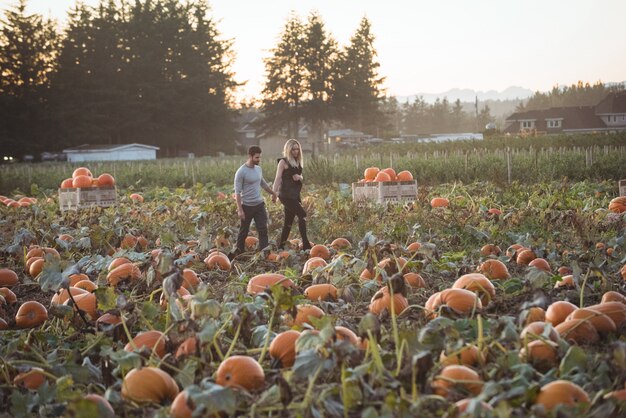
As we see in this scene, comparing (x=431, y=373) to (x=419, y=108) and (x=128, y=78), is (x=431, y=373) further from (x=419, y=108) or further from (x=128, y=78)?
(x=419, y=108)

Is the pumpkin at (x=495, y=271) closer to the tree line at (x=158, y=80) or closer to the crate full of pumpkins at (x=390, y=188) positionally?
the crate full of pumpkins at (x=390, y=188)

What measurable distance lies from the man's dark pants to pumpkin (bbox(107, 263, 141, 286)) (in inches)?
95.5

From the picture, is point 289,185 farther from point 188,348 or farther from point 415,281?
point 188,348

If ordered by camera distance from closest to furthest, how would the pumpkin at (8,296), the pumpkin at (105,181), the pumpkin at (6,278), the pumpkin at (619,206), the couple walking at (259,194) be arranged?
the pumpkin at (8,296), the pumpkin at (6,278), the couple walking at (259,194), the pumpkin at (619,206), the pumpkin at (105,181)

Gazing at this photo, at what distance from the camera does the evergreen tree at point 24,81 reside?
61.8 metres

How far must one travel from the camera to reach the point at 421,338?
2598mm

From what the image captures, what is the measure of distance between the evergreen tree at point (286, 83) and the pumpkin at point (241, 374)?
75.6m

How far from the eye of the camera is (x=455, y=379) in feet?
7.89

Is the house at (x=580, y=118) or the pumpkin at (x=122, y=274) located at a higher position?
the house at (x=580, y=118)

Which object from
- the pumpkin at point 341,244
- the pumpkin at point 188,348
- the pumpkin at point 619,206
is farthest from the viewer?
the pumpkin at point 619,206

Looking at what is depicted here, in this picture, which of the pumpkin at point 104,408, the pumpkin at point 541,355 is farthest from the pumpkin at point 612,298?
the pumpkin at point 104,408

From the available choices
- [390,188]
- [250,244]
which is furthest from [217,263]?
[390,188]

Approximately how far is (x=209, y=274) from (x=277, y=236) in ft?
10.1

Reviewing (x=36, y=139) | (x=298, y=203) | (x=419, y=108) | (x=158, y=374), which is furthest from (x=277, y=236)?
(x=419, y=108)
